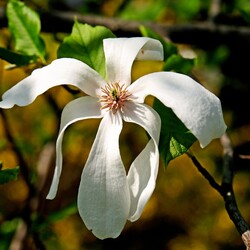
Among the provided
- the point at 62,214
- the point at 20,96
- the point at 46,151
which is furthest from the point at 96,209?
the point at 46,151

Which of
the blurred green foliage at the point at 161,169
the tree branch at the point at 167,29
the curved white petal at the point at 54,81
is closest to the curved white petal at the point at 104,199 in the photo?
the curved white petal at the point at 54,81

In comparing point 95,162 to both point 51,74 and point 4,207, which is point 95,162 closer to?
point 51,74

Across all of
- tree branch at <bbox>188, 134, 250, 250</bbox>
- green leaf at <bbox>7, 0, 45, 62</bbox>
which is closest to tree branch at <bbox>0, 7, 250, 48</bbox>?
green leaf at <bbox>7, 0, 45, 62</bbox>

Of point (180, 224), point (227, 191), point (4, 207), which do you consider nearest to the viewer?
point (227, 191)

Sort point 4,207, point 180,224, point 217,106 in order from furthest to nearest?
1. point 180,224
2. point 4,207
3. point 217,106

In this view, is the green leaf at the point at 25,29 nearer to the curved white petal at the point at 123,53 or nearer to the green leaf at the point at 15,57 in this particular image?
the green leaf at the point at 15,57

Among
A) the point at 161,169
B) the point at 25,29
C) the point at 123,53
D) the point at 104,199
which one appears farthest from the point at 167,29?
the point at 161,169
